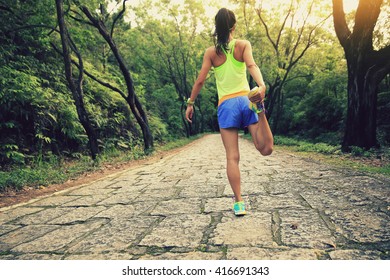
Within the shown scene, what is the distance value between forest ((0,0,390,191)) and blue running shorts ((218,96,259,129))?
488cm

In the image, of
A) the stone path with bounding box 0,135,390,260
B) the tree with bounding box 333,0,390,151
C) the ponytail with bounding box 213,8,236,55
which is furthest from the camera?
the tree with bounding box 333,0,390,151

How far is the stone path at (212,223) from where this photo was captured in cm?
210

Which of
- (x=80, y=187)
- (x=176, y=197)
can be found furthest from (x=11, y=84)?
(x=176, y=197)

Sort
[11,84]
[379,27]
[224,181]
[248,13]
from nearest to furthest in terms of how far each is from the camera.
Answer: [224,181], [11,84], [379,27], [248,13]

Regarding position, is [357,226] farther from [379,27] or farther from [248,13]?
[248,13]

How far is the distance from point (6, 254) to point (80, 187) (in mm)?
3055

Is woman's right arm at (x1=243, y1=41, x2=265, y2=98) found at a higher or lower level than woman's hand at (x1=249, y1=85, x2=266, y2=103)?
higher

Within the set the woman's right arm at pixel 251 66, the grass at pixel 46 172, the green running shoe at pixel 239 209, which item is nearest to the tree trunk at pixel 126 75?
the grass at pixel 46 172

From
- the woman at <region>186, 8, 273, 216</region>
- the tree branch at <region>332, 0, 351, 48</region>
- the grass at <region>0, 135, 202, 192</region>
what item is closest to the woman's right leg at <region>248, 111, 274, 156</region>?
the woman at <region>186, 8, 273, 216</region>

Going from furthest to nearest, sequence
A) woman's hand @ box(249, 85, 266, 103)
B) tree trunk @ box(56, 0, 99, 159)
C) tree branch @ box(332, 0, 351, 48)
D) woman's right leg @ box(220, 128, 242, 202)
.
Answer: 1. tree branch @ box(332, 0, 351, 48)
2. tree trunk @ box(56, 0, 99, 159)
3. woman's right leg @ box(220, 128, 242, 202)
4. woman's hand @ box(249, 85, 266, 103)

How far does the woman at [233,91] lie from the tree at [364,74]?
612 centimetres

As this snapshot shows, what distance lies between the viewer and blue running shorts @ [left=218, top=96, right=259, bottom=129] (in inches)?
107

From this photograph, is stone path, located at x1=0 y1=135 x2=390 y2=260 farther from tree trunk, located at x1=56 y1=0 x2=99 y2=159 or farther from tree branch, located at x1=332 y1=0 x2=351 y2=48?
tree branch, located at x1=332 y1=0 x2=351 y2=48

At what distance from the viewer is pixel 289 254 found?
1.96 m
